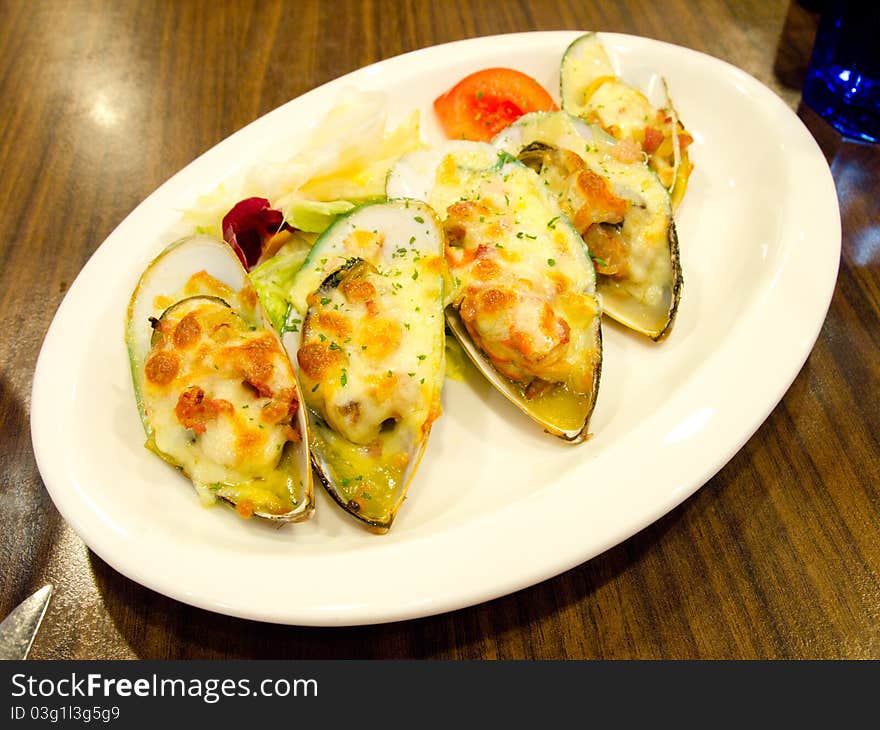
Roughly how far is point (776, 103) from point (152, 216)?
2317mm

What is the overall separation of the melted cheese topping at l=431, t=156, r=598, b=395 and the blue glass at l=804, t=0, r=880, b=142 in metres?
1.72

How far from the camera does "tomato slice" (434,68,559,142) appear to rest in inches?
117

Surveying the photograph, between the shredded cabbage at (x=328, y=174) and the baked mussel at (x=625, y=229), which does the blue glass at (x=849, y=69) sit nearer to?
the baked mussel at (x=625, y=229)

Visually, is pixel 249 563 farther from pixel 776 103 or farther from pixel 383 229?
pixel 776 103

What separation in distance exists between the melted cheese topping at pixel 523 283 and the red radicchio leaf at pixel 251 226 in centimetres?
67

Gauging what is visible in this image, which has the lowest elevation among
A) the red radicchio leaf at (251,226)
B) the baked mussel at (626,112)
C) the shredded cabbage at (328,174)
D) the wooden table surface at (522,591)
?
the wooden table surface at (522,591)

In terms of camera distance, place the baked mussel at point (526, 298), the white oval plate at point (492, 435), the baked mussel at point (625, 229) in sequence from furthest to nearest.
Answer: the baked mussel at point (625, 229) < the baked mussel at point (526, 298) < the white oval plate at point (492, 435)

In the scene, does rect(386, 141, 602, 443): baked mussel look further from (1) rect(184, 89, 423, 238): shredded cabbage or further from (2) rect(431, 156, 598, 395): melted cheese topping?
(1) rect(184, 89, 423, 238): shredded cabbage

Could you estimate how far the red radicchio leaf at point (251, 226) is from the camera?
2.56 metres

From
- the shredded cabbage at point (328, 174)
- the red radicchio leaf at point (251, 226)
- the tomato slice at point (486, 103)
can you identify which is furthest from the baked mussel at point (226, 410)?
the tomato slice at point (486, 103)

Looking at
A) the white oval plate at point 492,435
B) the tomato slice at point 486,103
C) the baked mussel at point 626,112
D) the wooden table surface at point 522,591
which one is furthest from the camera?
the tomato slice at point 486,103

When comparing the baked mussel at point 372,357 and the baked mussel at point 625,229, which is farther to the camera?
the baked mussel at point 625,229

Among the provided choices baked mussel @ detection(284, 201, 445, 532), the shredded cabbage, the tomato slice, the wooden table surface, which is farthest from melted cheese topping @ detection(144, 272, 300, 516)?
the tomato slice

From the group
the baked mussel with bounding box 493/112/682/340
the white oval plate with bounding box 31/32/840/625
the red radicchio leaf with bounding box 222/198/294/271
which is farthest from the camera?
the red radicchio leaf with bounding box 222/198/294/271
